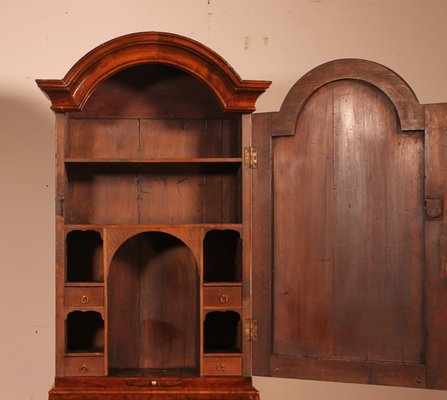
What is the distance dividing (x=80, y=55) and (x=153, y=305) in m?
1.12

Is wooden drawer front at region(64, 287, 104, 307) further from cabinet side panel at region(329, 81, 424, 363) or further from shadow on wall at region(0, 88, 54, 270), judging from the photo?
cabinet side panel at region(329, 81, 424, 363)

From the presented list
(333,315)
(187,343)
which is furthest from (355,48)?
(187,343)

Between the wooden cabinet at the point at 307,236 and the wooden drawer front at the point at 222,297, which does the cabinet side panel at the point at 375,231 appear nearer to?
the wooden cabinet at the point at 307,236

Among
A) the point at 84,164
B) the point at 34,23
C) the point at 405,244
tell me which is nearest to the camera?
the point at 405,244

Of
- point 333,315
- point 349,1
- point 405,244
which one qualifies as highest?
point 349,1

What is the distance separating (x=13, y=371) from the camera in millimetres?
2711

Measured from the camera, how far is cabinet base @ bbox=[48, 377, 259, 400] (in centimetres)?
206

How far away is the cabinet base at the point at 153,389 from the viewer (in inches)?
81.0

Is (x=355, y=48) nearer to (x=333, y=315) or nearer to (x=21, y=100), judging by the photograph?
(x=333, y=315)

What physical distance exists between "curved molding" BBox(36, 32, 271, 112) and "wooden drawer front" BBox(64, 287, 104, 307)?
2.00 feet

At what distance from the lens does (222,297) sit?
2.13 metres

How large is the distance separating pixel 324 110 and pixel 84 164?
2.91 feet

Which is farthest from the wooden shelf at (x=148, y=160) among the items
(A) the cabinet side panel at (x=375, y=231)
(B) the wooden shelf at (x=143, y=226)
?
(A) the cabinet side panel at (x=375, y=231)

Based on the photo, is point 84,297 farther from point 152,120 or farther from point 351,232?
point 351,232
